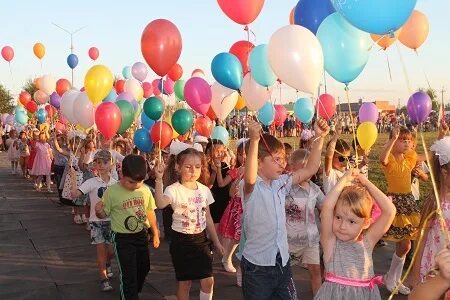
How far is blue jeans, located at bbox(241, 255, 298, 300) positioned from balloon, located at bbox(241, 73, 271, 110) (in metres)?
3.33

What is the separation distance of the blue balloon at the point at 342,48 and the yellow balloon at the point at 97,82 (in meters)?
4.29

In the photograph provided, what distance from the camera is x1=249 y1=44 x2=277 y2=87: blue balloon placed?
5555 mm

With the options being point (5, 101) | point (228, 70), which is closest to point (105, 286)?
point (228, 70)

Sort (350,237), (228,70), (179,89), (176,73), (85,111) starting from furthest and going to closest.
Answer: (176,73), (179,89), (85,111), (228,70), (350,237)

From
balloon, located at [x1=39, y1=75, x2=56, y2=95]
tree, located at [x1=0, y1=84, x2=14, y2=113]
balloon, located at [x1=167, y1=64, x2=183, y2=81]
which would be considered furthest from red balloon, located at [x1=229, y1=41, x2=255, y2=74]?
tree, located at [x1=0, y1=84, x2=14, y2=113]

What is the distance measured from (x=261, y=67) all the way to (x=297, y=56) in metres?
1.55

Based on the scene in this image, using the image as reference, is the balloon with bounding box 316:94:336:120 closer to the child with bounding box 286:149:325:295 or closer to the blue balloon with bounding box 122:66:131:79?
the child with bounding box 286:149:325:295

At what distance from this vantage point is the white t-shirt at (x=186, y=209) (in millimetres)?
4066

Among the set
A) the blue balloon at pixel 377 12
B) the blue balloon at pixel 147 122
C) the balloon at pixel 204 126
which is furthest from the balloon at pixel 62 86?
the blue balloon at pixel 377 12

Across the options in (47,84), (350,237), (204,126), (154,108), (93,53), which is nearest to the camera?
(350,237)

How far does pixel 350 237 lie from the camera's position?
2.88 m

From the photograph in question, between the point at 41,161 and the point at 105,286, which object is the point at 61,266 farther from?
the point at 41,161

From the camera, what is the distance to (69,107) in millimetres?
8555

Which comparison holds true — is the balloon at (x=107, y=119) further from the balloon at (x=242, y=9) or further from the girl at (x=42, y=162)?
the girl at (x=42, y=162)
